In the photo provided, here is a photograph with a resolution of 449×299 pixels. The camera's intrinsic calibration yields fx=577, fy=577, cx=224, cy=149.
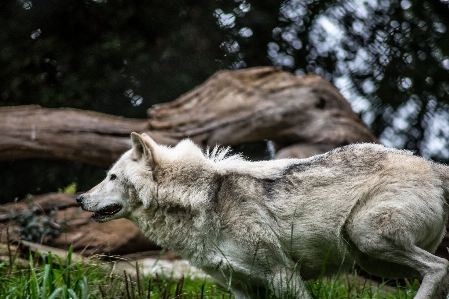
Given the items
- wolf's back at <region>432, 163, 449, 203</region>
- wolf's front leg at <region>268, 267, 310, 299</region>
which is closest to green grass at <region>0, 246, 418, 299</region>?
wolf's front leg at <region>268, 267, 310, 299</region>

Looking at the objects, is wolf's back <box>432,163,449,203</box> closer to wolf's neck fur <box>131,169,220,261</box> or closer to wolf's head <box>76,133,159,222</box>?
wolf's neck fur <box>131,169,220,261</box>

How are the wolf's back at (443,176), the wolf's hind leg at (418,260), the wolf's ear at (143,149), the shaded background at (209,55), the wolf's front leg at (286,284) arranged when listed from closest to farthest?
the wolf's hind leg at (418,260) < the wolf's front leg at (286,284) < the wolf's back at (443,176) < the wolf's ear at (143,149) < the shaded background at (209,55)

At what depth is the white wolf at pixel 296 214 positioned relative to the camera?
440 centimetres

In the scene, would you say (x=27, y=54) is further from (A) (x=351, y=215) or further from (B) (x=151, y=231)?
(A) (x=351, y=215)

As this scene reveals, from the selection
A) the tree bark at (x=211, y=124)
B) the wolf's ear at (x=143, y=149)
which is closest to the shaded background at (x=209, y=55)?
the tree bark at (x=211, y=124)

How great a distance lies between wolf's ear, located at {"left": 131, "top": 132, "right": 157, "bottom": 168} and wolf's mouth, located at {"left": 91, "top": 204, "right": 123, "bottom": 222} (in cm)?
47

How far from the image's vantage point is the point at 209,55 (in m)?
10.6

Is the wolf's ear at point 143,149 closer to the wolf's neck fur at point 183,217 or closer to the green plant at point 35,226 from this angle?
the wolf's neck fur at point 183,217

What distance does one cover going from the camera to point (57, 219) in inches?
317

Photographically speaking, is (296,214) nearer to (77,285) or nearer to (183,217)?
(183,217)

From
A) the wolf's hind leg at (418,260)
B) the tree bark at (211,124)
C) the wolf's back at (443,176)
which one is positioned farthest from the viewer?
the tree bark at (211,124)

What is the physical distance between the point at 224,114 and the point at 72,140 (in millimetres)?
2167

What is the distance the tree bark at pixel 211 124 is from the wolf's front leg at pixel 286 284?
386 cm

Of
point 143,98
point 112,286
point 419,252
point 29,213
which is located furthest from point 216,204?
point 143,98
